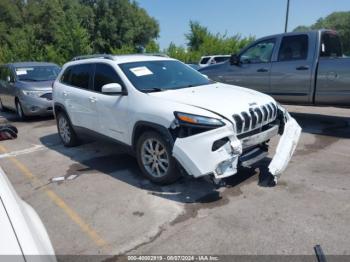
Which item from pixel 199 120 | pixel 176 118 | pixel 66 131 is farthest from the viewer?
pixel 66 131

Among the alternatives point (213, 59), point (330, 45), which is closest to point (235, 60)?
point (330, 45)

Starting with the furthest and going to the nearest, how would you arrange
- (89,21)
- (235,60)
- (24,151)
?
(89,21) → (235,60) → (24,151)

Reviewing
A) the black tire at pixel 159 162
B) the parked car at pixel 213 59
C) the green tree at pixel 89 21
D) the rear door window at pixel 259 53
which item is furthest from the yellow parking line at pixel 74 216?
the green tree at pixel 89 21

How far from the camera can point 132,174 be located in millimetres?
5012

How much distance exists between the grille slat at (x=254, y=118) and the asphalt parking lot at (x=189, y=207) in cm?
75

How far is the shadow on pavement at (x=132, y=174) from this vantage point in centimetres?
418

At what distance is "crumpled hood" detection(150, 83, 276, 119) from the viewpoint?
13.3ft

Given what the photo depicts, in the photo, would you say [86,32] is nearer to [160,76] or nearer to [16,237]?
[160,76]

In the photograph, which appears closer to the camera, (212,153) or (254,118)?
(212,153)

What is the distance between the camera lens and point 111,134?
17.0 ft

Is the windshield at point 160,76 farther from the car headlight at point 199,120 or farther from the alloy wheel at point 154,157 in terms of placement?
the car headlight at point 199,120

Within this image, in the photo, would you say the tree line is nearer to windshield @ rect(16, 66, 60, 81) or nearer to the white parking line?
windshield @ rect(16, 66, 60, 81)

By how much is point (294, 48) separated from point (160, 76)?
370cm

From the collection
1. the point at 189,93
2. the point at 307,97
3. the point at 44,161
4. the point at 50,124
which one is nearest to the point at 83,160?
the point at 44,161
